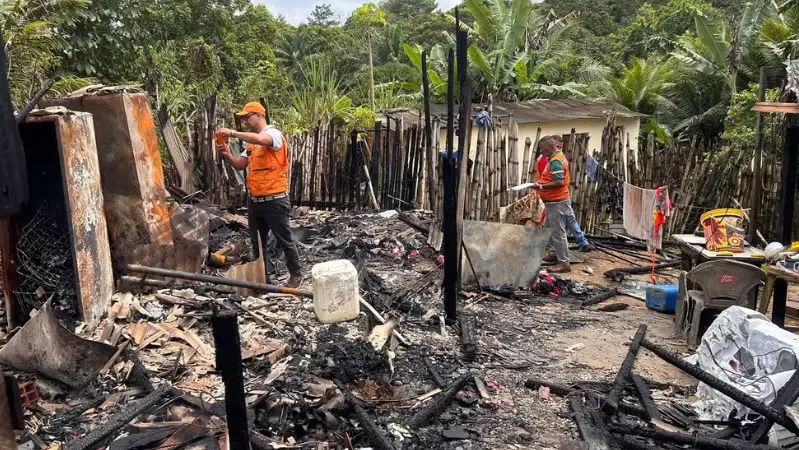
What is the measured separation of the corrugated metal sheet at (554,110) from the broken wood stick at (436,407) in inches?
412

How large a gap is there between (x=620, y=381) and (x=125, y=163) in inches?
174

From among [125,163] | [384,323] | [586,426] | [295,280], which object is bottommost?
[586,426]

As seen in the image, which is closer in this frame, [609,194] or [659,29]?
[609,194]

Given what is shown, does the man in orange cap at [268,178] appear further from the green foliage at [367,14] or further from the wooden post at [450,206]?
the green foliage at [367,14]

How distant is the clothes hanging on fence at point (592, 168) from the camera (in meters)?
8.93

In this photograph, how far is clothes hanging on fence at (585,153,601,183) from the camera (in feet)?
29.3

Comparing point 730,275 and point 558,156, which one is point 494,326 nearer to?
point 730,275

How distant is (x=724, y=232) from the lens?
562cm

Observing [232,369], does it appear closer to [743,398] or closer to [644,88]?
[743,398]

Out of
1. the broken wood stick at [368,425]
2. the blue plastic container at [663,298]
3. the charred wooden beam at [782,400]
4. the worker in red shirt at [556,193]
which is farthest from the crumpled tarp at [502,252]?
the charred wooden beam at [782,400]

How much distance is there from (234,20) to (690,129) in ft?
49.4

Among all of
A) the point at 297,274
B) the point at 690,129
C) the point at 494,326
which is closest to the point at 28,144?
the point at 297,274

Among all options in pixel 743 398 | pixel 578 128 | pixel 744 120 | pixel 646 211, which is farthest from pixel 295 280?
pixel 578 128

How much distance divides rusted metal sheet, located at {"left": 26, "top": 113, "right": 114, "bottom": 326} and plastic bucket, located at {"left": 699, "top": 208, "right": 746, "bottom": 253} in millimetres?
5425
